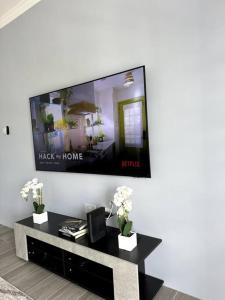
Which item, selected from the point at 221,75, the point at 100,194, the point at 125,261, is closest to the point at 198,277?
the point at 125,261

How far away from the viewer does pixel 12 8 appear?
262 centimetres

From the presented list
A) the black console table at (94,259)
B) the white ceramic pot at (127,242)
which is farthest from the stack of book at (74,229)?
the white ceramic pot at (127,242)

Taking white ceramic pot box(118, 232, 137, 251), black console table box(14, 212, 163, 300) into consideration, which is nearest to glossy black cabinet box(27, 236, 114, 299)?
black console table box(14, 212, 163, 300)

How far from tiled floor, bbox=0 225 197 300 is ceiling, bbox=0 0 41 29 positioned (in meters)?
2.77

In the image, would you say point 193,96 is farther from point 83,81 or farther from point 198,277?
point 198,277

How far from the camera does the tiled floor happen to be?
1747 mm

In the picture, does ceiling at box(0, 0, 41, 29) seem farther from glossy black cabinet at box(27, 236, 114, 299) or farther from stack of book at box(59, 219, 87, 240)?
glossy black cabinet at box(27, 236, 114, 299)

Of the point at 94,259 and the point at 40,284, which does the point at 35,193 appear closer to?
the point at 40,284

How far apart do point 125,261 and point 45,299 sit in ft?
2.54

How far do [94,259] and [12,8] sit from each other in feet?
9.39

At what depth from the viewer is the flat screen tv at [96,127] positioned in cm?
178

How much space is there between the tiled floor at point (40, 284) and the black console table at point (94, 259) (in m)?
0.06

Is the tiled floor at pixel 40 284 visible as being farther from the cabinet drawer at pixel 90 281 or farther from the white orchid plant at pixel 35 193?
the white orchid plant at pixel 35 193

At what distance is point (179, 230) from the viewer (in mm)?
1696
